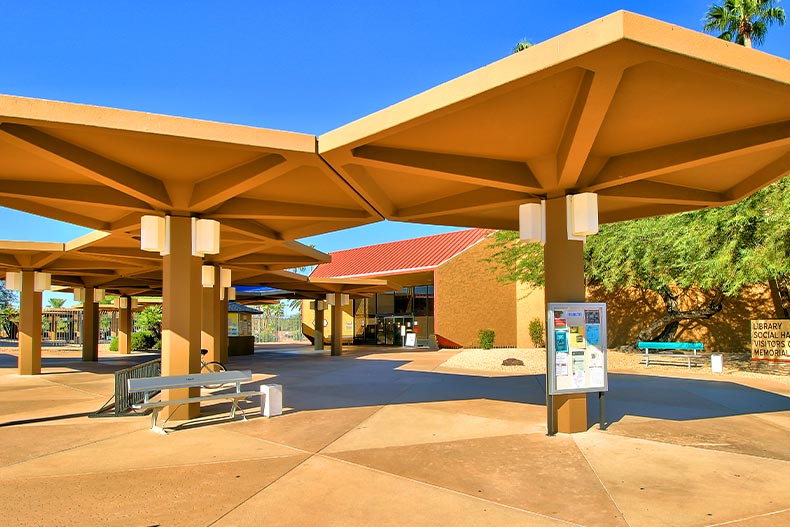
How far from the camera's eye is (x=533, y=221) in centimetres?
868

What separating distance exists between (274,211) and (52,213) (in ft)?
15.0

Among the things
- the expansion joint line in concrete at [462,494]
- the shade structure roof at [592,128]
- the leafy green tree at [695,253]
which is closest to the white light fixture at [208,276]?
the shade structure roof at [592,128]

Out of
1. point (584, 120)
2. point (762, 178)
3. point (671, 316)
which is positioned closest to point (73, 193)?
point (584, 120)

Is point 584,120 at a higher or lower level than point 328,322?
higher

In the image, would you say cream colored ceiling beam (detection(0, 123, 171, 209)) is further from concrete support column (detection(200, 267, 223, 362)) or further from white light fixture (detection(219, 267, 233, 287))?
concrete support column (detection(200, 267, 223, 362))

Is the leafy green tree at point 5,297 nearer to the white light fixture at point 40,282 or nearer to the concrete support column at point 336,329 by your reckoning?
the concrete support column at point 336,329

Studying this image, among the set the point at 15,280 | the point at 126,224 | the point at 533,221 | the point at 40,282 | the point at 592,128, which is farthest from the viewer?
the point at 15,280

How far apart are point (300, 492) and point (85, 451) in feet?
12.0

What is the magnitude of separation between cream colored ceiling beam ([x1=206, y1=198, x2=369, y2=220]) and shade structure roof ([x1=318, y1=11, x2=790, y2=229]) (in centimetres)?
107

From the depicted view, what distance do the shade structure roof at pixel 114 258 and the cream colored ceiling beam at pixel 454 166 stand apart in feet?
24.8

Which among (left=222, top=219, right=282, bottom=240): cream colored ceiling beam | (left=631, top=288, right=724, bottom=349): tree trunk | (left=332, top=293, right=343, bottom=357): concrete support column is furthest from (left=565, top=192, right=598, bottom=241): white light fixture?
(left=332, top=293, right=343, bottom=357): concrete support column

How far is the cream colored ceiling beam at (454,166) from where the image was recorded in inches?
284

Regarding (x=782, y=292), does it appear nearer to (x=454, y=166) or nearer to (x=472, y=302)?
(x=472, y=302)

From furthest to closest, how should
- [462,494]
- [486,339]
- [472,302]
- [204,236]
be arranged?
1. [472,302]
2. [486,339]
3. [204,236]
4. [462,494]
